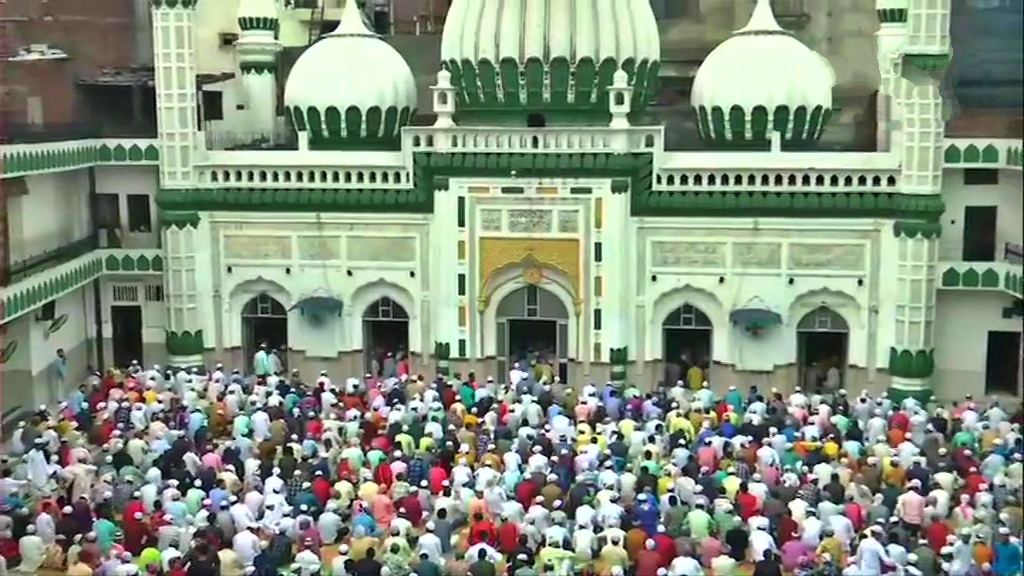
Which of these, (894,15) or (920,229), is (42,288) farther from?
(894,15)

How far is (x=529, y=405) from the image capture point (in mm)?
18812

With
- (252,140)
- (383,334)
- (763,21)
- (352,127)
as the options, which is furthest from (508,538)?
(252,140)

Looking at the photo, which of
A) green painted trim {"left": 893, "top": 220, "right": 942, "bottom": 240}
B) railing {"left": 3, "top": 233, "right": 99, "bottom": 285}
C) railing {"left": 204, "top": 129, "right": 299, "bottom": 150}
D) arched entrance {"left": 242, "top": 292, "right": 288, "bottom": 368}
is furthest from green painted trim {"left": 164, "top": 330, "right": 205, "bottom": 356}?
green painted trim {"left": 893, "top": 220, "right": 942, "bottom": 240}

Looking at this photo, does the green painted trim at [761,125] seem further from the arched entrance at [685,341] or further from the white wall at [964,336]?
the white wall at [964,336]

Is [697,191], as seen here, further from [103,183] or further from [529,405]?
[103,183]

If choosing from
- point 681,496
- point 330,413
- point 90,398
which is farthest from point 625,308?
point 90,398

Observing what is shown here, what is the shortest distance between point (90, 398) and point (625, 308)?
28.7 ft

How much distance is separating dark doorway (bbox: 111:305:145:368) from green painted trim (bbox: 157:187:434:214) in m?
2.40

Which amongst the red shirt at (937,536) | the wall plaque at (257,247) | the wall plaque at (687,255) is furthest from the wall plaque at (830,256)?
the wall plaque at (257,247)

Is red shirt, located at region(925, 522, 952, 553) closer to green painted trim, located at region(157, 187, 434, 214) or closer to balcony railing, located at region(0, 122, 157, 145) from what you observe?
green painted trim, located at region(157, 187, 434, 214)

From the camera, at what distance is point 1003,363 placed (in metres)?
22.1

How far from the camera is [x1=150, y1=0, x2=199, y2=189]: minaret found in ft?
75.2

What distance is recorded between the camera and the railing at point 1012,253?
21031mm

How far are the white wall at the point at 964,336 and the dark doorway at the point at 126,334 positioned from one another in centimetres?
1435
